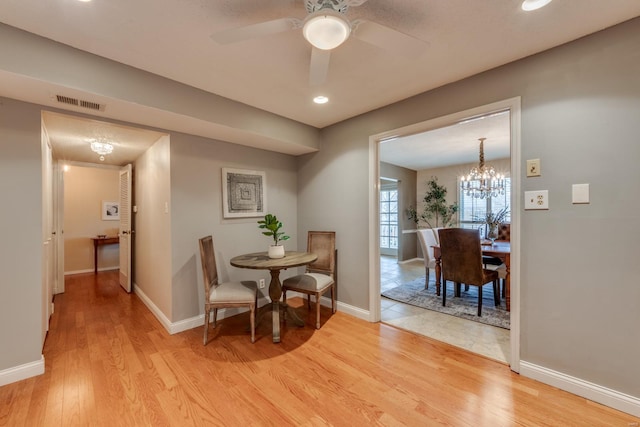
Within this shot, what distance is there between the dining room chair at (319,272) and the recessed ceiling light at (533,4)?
242 cm

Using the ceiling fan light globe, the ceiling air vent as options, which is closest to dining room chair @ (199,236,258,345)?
the ceiling air vent

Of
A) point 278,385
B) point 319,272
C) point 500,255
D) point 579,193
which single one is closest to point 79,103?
point 278,385

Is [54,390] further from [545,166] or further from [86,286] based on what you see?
[545,166]

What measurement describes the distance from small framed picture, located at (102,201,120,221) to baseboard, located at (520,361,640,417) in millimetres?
7148

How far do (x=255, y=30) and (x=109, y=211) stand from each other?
6.11 metres

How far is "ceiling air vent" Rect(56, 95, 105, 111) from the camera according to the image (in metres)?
1.89

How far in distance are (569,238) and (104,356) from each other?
3674 millimetres

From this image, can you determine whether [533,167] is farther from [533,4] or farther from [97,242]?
[97,242]

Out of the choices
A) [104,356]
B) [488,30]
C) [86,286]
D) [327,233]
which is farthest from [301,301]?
[86,286]

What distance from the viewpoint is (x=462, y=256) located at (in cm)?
317

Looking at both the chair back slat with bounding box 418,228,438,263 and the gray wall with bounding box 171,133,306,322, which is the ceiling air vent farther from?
the chair back slat with bounding box 418,228,438,263

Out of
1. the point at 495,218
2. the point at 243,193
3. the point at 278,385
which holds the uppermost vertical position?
the point at 243,193

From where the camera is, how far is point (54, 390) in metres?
1.80

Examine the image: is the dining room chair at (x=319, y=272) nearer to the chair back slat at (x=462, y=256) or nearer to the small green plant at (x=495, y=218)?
the chair back slat at (x=462, y=256)
